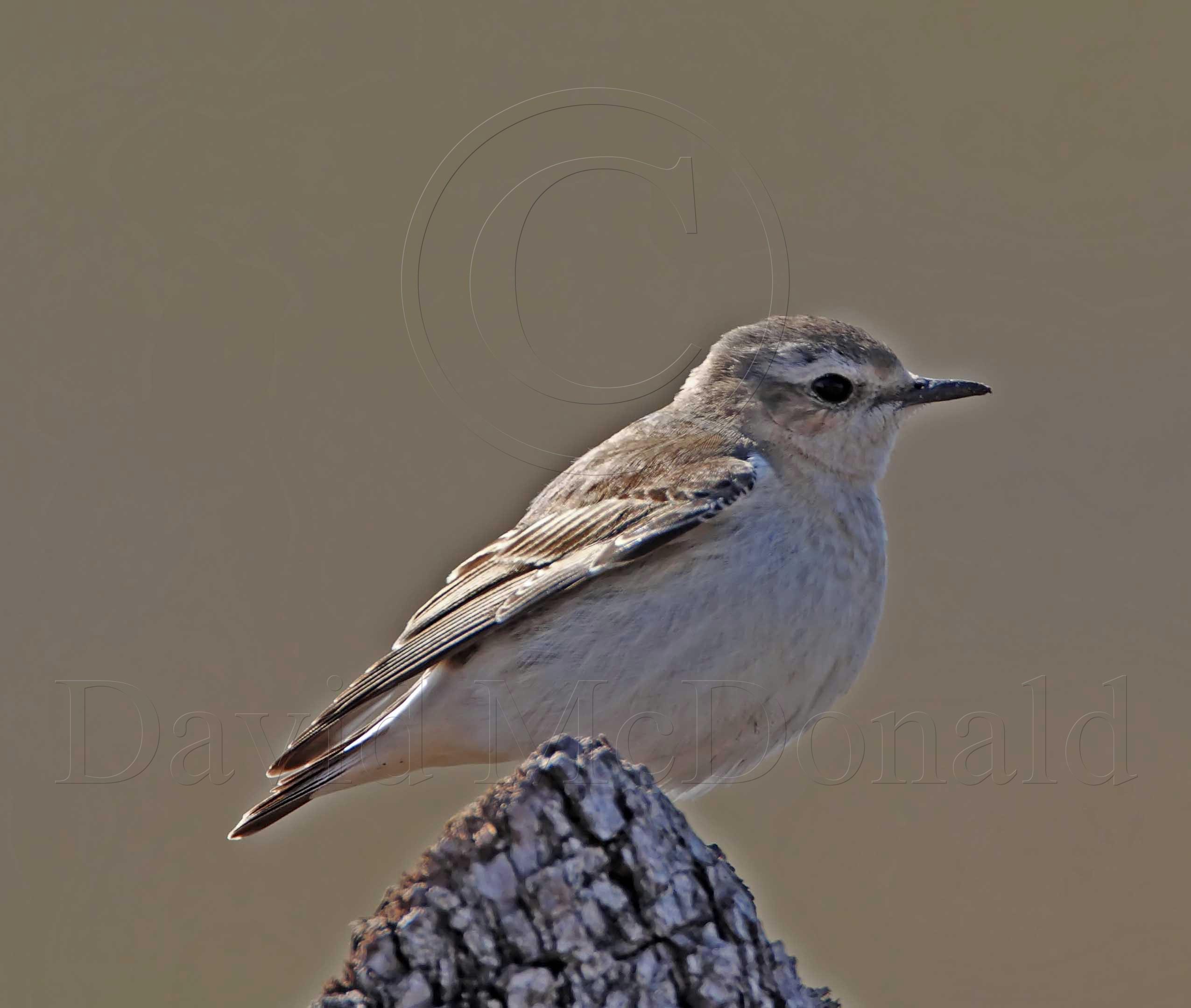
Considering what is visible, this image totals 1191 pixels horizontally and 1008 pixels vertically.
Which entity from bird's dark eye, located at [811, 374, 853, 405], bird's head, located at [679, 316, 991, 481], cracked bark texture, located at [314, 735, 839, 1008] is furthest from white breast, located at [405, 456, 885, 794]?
cracked bark texture, located at [314, 735, 839, 1008]

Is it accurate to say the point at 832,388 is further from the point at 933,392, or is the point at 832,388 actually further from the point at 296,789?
the point at 296,789

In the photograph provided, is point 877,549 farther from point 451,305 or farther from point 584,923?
point 584,923

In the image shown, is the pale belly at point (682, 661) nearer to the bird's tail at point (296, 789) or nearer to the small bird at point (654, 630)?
the small bird at point (654, 630)

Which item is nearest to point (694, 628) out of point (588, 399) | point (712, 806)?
point (588, 399)

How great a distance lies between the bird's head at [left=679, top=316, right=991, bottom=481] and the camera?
599 cm

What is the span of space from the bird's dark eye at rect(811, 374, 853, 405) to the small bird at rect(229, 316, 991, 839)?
12cm

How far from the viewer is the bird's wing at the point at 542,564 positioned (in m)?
5.31

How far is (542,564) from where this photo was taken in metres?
5.60

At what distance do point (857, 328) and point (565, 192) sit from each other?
5.38ft

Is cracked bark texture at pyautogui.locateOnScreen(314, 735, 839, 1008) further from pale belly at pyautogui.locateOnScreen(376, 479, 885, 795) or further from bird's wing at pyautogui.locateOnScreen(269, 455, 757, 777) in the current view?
bird's wing at pyautogui.locateOnScreen(269, 455, 757, 777)

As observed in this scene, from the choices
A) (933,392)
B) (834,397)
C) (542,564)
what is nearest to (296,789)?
(542,564)

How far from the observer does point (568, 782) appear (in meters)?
3.15

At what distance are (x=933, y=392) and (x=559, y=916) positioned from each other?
3699mm

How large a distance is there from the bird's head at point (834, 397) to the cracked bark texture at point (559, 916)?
3.01 metres
